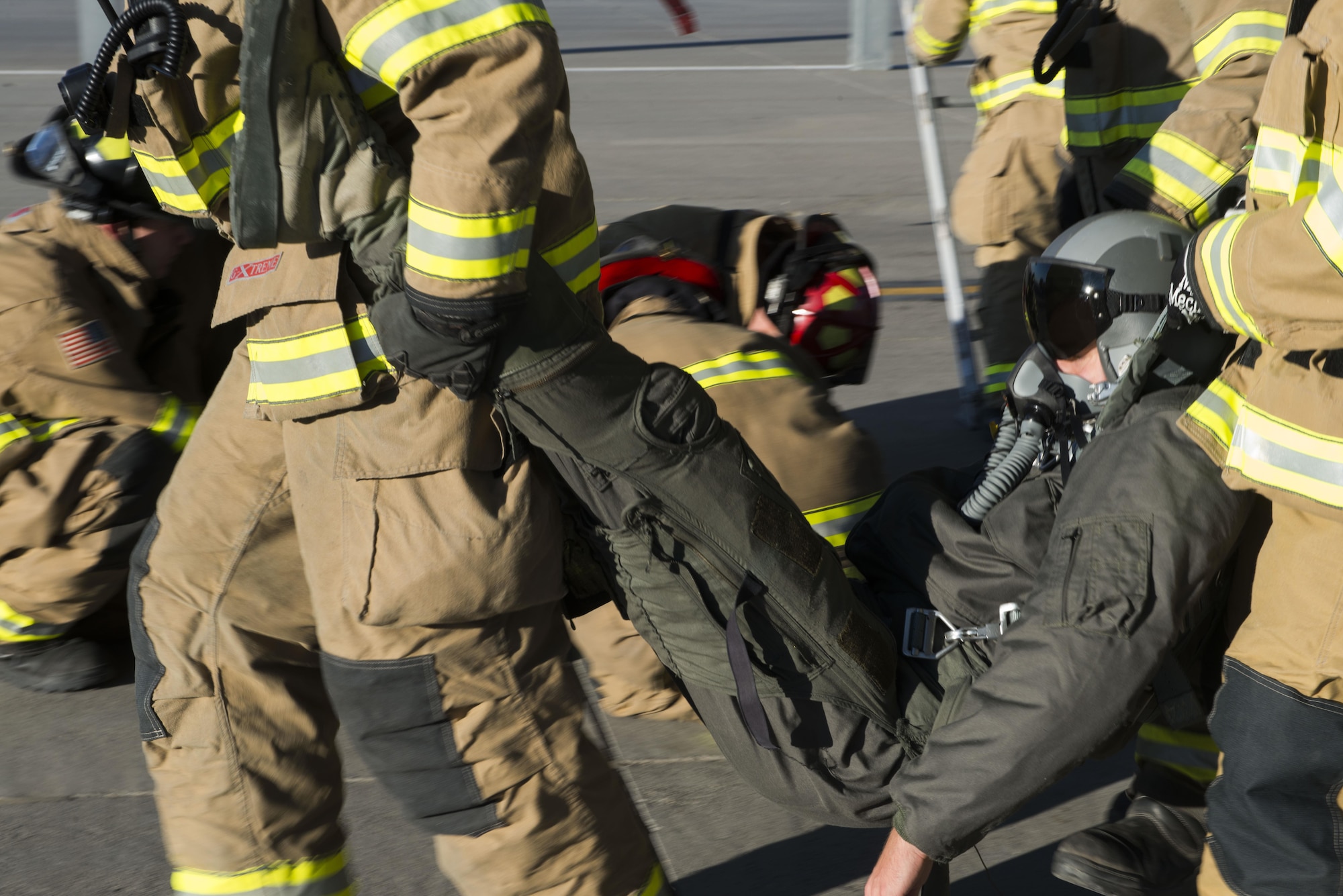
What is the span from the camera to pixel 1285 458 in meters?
1.92

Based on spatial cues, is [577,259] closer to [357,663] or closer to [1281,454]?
[357,663]

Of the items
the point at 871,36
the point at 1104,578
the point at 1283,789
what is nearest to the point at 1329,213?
the point at 1104,578

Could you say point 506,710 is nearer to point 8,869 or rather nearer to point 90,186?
point 8,869

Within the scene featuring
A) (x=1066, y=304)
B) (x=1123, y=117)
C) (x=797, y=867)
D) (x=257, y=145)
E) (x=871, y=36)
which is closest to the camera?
(x=257, y=145)

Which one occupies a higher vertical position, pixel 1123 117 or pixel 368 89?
pixel 368 89

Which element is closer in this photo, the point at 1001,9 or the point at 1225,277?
the point at 1225,277

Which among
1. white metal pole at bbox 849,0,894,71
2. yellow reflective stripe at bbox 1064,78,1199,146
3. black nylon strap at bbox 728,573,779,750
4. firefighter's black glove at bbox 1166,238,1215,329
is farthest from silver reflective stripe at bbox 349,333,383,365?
white metal pole at bbox 849,0,894,71

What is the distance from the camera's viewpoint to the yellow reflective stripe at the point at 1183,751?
2.54 metres

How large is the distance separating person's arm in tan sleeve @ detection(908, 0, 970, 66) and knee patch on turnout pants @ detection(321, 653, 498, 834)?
339cm

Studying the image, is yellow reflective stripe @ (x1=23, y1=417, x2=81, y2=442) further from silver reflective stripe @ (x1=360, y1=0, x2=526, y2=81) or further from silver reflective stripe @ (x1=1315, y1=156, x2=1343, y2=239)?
silver reflective stripe @ (x1=1315, y1=156, x2=1343, y2=239)

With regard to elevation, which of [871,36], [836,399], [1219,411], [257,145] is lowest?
[871,36]

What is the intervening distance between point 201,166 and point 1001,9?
3.06m

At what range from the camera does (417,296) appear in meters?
1.83

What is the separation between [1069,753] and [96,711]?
2.34 metres
